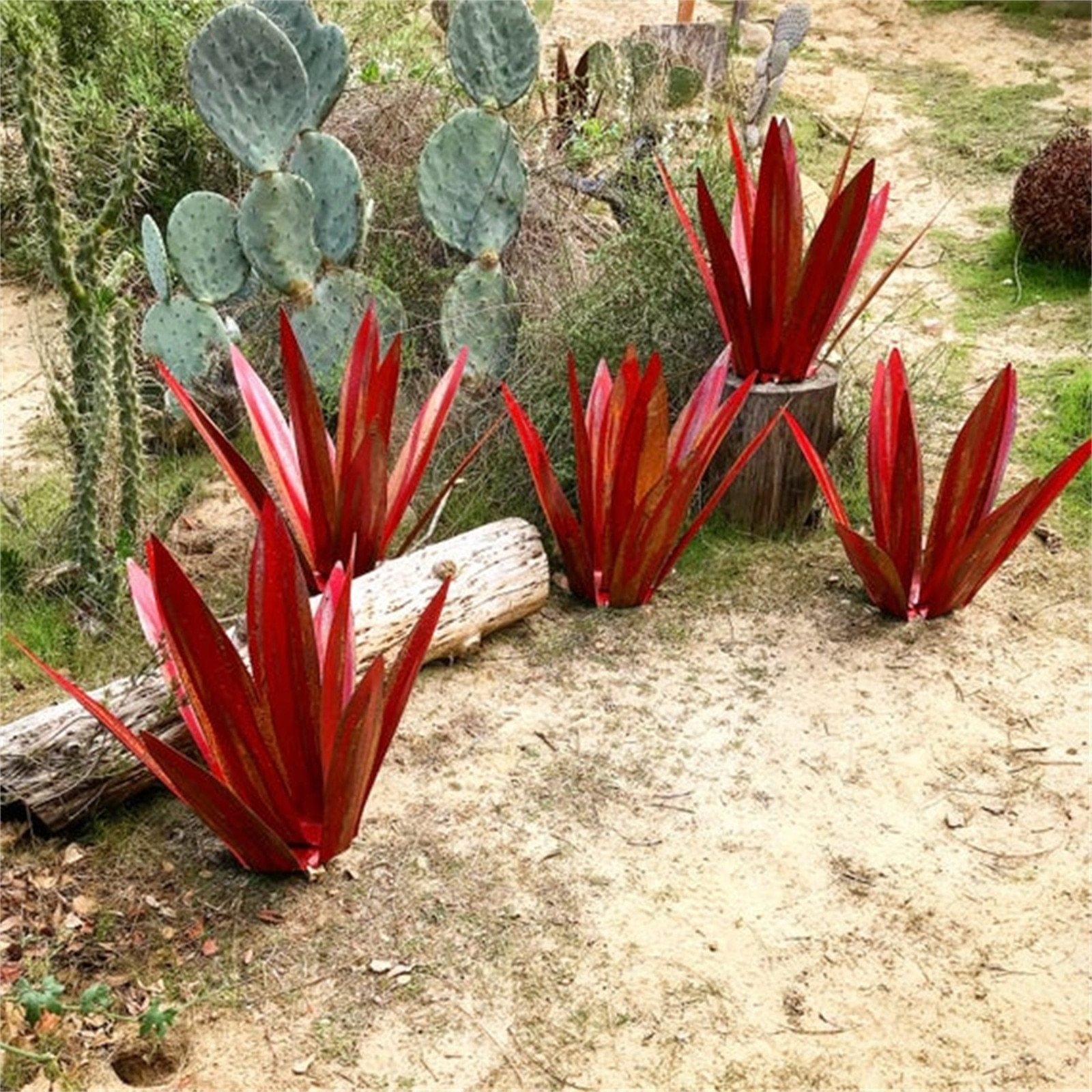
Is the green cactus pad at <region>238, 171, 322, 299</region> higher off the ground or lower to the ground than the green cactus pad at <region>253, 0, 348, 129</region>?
lower

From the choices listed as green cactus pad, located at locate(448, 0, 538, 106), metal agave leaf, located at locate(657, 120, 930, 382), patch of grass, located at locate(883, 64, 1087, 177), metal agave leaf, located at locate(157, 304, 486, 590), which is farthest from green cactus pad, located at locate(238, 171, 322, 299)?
patch of grass, located at locate(883, 64, 1087, 177)

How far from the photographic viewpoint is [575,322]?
520 centimetres

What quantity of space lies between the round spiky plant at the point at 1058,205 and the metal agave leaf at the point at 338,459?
11.0 ft

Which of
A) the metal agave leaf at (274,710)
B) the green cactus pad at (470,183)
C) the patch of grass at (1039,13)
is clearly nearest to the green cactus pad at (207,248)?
the green cactus pad at (470,183)

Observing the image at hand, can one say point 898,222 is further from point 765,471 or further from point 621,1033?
point 621,1033

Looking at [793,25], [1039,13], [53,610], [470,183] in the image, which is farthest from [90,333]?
[1039,13]

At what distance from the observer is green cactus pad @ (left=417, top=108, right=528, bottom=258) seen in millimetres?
5551

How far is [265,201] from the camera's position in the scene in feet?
17.5

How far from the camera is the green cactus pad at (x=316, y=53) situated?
18.1 feet

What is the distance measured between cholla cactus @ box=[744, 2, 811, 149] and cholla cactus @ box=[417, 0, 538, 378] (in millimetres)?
837

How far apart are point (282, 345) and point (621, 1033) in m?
1.86

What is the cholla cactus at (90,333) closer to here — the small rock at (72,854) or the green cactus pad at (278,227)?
the green cactus pad at (278,227)

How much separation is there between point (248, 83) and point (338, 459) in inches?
60.8

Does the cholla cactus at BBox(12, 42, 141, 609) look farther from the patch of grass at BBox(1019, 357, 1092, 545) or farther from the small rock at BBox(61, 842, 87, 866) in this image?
the patch of grass at BBox(1019, 357, 1092, 545)
